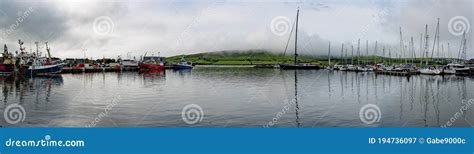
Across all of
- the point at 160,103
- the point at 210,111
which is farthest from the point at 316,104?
the point at 160,103

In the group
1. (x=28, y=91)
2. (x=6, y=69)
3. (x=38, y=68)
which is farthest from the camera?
(x=38, y=68)

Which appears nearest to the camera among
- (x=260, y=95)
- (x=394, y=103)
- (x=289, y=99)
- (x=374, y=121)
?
(x=374, y=121)

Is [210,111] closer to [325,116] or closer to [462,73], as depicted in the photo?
[325,116]

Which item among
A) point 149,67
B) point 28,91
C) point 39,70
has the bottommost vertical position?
point 28,91

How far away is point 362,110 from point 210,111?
7605 millimetres

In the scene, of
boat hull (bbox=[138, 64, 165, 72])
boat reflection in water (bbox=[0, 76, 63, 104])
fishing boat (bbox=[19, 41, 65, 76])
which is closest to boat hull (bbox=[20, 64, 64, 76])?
fishing boat (bbox=[19, 41, 65, 76])

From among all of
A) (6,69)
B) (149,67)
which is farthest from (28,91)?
(149,67)

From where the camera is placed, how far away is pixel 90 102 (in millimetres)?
27547

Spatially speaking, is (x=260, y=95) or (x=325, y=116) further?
(x=260, y=95)

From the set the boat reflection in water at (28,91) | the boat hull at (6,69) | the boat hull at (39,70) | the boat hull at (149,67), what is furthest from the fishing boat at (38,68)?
the boat hull at (149,67)

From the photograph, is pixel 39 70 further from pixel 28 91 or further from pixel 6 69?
pixel 28 91

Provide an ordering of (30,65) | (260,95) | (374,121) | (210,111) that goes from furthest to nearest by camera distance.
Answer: (30,65) < (260,95) < (210,111) < (374,121)

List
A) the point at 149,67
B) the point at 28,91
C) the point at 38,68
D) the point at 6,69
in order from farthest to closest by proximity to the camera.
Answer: the point at 149,67
the point at 38,68
the point at 6,69
the point at 28,91

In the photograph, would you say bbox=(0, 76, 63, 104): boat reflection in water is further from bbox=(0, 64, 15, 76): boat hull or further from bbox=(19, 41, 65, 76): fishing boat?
bbox=(0, 64, 15, 76): boat hull
